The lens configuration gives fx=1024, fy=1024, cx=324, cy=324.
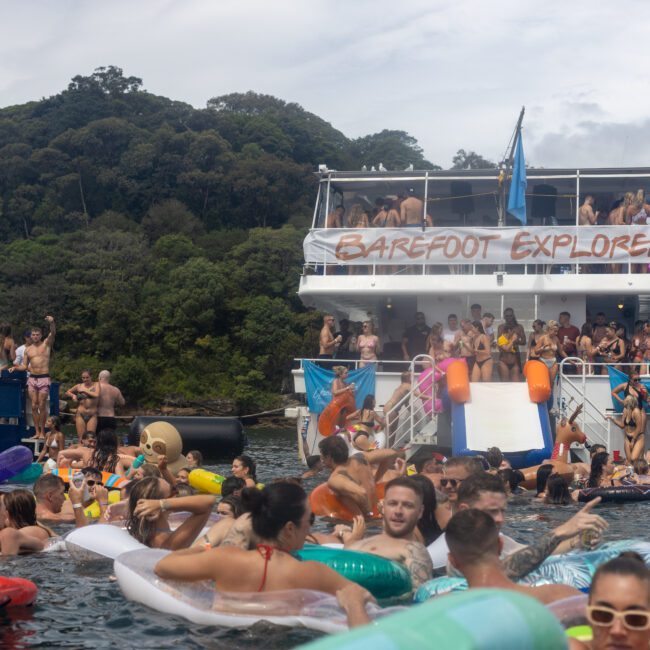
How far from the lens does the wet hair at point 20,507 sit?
28.2 feet

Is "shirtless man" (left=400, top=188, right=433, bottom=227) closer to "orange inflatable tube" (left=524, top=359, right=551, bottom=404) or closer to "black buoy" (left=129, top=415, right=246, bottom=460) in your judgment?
"orange inflatable tube" (left=524, top=359, right=551, bottom=404)

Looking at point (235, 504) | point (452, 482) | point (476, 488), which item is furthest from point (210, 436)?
point (476, 488)

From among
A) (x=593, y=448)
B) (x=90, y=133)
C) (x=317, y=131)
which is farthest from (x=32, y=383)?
(x=317, y=131)

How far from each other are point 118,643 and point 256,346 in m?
41.1

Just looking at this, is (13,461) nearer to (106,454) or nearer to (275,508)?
(106,454)

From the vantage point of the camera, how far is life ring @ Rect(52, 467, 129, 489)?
12.1 m

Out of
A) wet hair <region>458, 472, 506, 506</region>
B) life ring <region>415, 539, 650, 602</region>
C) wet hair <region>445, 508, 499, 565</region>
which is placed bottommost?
life ring <region>415, 539, 650, 602</region>

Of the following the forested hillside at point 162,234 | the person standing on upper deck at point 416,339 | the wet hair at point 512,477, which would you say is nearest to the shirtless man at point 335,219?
the person standing on upper deck at point 416,339

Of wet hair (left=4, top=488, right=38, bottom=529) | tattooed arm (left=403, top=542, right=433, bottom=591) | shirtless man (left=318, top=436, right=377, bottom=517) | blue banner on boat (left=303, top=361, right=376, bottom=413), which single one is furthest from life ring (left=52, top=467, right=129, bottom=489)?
tattooed arm (left=403, top=542, right=433, bottom=591)

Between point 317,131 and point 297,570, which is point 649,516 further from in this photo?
point 317,131

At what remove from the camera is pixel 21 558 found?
8.46m

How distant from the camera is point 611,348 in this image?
1791 cm

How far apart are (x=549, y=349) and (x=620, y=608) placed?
14.1 meters

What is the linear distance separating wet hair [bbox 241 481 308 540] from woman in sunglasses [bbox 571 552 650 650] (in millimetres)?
2411
